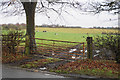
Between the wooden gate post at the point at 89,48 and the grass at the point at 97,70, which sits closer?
the grass at the point at 97,70

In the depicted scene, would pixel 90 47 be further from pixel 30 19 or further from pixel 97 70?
pixel 30 19

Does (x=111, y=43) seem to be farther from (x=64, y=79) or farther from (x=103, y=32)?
(x=64, y=79)

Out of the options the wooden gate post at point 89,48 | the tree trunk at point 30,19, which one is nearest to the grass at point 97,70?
the wooden gate post at point 89,48

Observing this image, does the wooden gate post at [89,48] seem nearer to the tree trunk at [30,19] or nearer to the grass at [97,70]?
the grass at [97,70]

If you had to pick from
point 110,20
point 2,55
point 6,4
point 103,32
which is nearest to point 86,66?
point 103,32

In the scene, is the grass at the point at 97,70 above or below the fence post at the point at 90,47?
Result: below

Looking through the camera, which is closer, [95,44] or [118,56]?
[118,56]

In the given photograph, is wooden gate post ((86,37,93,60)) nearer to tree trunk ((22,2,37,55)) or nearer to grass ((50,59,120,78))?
grass ((50,59,120,78))

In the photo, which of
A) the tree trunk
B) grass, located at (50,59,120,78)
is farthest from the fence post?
the tree trunk

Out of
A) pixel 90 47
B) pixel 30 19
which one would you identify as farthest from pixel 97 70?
pixel 30 19

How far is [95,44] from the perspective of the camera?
9.21 metres

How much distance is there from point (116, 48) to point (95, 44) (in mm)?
1374

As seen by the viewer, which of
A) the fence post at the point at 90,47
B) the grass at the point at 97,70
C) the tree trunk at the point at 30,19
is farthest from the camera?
the tree trunk at the point at 30,19

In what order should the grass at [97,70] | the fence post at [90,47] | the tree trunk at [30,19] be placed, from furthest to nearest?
the tree trunk at [30,19] < the fence post at [90,47] < the grass at [97,70]
